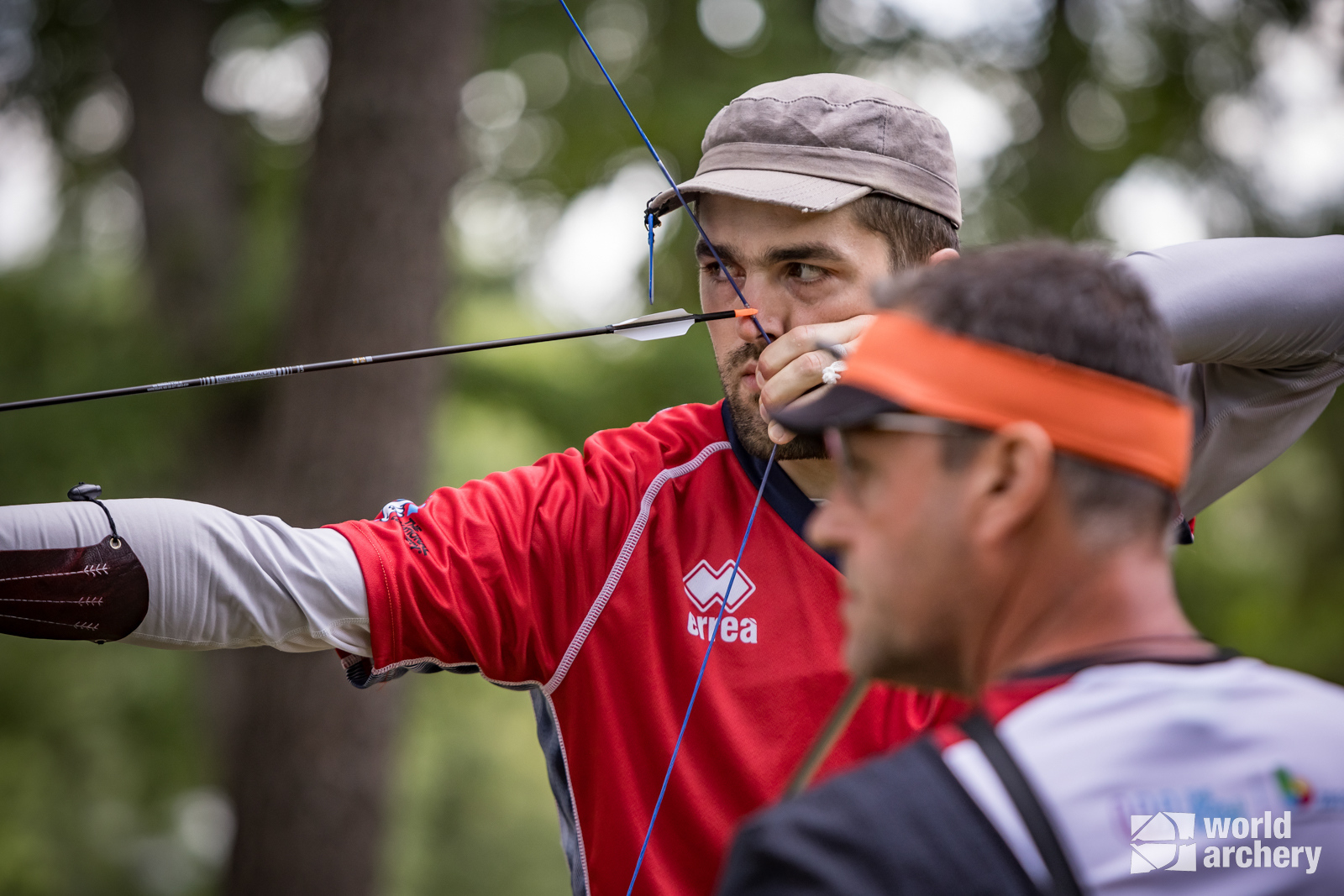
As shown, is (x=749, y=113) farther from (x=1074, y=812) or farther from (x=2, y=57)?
(x=2, y=57)

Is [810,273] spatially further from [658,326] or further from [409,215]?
[409,215]

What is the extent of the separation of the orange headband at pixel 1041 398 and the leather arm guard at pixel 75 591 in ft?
3.93

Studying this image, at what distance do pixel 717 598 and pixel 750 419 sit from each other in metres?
0.35

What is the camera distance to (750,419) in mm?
2246

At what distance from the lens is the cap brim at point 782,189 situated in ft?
7.09

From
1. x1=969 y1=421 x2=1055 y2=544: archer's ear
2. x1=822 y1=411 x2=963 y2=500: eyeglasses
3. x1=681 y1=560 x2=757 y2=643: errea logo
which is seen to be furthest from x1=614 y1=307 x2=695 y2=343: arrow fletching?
x1=969 y1=421 x2=1055 y2=544: archer's ear

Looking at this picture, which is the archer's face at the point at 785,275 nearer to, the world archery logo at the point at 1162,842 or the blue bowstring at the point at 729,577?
the blue bowstring at the point at 729,577

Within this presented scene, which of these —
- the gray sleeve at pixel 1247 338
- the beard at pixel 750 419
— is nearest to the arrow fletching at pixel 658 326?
the beard at pixel 750 419

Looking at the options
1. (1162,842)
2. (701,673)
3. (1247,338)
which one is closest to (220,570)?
(701,673)

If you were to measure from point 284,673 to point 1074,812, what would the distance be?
15.1 ft

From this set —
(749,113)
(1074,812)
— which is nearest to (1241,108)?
(749,113)

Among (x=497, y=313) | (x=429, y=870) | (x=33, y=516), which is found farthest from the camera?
(x=429, y=870)

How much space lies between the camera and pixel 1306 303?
7.44ft

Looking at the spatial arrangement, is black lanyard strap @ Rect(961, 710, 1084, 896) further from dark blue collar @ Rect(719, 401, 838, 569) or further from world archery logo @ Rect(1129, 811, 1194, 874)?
dark blue collar @ Rect(719, 401, 838, 569)
